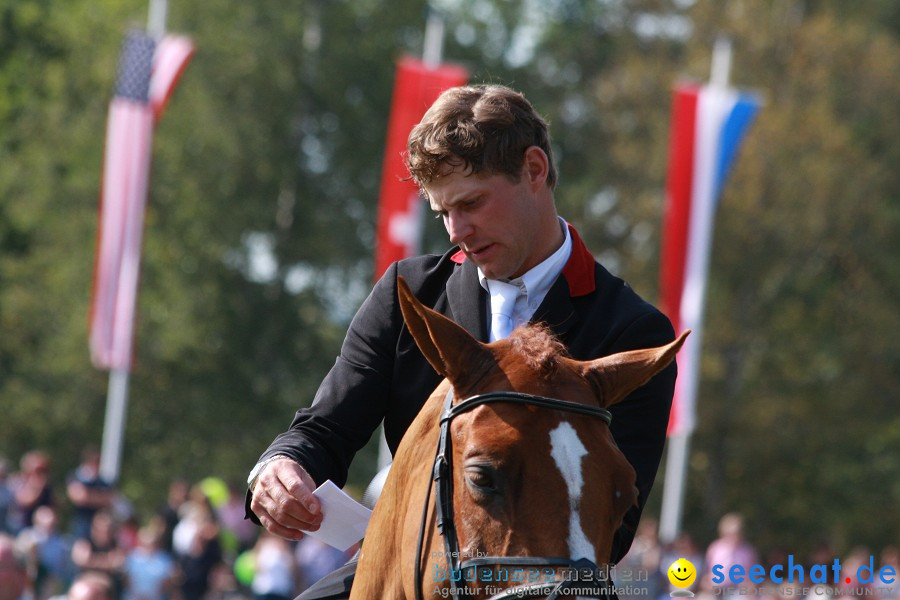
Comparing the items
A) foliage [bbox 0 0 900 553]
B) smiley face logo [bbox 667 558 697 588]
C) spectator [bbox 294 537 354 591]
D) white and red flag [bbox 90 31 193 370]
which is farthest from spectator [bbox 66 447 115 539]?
foliage [bbox 0 0 900 553]

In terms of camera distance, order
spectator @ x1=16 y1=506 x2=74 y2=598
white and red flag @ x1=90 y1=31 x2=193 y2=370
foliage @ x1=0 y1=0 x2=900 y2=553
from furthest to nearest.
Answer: foliage @ x1=0 y1=0 x2=900 y2=553 → white and red flag @ x1=90 y1=31 x2=193 y2=370 → spectator @ x1=16 y1=506 x2=74 y2=598

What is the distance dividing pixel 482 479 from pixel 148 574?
38.7ft

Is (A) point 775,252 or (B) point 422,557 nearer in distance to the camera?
(B) point 422,557

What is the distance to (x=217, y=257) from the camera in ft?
102

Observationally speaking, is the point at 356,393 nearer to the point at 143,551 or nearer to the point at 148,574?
the point at 148,574

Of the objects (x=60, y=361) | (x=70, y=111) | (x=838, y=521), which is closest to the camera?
(x=60, y=361)

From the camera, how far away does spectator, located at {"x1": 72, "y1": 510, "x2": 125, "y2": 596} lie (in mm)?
13633

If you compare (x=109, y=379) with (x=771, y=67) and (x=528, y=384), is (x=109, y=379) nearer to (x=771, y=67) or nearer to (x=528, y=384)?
(x=771, y=67)

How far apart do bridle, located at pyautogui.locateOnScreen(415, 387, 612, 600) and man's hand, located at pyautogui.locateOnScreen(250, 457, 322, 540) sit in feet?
1.53

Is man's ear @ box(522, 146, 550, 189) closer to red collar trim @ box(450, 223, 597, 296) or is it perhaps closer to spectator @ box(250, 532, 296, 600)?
red collar trim @ box(450, 223, 597, 296)

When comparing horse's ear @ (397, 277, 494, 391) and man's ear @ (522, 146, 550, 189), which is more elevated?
man's ear @ (522, 146, 550, 189)

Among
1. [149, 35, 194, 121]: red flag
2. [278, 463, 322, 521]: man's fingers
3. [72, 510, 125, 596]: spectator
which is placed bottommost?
[72, 510, 125, 596]: spectator

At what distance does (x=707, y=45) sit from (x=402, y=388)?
30638 millimetres

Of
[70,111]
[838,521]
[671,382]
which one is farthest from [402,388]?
[838,521]
